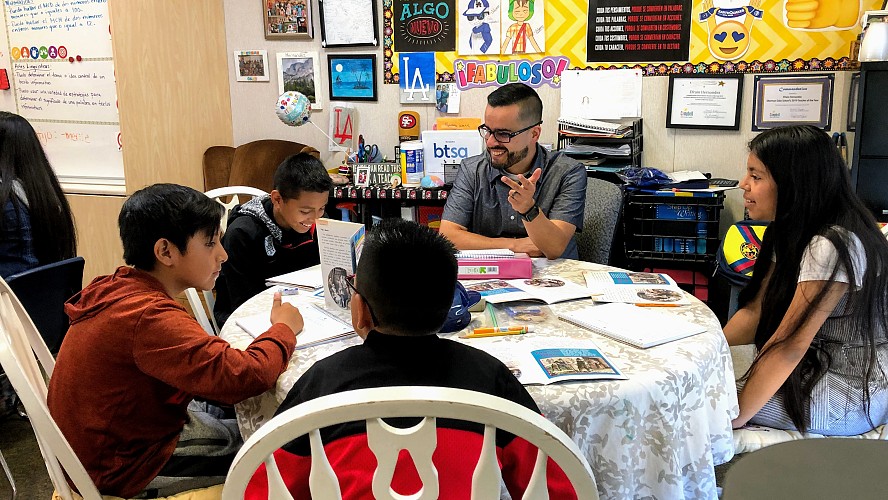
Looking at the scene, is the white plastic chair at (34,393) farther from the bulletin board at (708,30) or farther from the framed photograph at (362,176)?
the bulletin board at (708,30)

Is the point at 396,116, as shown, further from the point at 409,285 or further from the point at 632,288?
the point at 409,285

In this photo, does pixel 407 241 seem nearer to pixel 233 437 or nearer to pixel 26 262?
pixel 233 437

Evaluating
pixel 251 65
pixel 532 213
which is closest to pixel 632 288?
pixel 532 213

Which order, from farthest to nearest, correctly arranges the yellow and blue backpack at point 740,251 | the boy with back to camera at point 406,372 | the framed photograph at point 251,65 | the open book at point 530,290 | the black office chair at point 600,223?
Answer: 1. the framed photograph at point 251,65
2. the yellow and blue backpack at point 740,251
3. the black office chair at point 600,223
4. the open book at point 530,290
5. the boy with back to camera at point 406,372

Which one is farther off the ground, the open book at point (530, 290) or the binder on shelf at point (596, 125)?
the binder on shelf at point (596, 125)

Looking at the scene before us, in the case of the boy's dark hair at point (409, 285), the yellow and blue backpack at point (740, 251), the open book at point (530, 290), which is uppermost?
the boy's dark hair at point (409, 285)

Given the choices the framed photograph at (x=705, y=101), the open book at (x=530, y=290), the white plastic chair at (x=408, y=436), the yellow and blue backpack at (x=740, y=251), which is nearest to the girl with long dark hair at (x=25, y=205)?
the open book at (x=530, y=290)

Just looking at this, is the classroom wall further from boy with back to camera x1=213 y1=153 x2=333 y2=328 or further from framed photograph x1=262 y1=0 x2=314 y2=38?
boy with back to camera x1=213 y1=153 x2=333 y2=328

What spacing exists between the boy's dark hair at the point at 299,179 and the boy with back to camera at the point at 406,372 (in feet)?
3.97

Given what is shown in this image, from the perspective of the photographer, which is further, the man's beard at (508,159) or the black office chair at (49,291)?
the man's beard at (508,159)

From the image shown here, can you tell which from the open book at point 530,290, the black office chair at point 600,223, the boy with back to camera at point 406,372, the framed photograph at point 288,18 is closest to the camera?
the boy with back to camera at point 406,372

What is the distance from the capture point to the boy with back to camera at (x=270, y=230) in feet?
7.86

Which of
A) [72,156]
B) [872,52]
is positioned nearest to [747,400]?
[872,52]

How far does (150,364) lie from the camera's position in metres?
1.46
